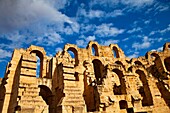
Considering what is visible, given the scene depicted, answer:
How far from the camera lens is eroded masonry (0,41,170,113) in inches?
391

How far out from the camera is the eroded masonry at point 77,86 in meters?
9.94

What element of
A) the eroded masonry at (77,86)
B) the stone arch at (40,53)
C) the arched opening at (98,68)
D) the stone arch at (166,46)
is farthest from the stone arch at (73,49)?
the stone arch at (166,46)

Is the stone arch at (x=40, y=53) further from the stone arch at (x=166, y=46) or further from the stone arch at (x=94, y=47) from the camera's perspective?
the stone arch at (x=166, y=46)

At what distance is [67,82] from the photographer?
11562mm

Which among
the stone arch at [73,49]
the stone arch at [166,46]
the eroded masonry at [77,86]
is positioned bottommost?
the eroded masonry at [77,86]

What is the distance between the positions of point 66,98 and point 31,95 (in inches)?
81.1

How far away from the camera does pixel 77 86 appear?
13.3 meters

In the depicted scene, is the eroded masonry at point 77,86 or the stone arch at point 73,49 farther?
the stone arch at point 73,49

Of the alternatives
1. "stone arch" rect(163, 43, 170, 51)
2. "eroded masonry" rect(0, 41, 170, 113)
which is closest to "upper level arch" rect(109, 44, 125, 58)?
"eroded masonry" rect(0, 41, 170, 113)

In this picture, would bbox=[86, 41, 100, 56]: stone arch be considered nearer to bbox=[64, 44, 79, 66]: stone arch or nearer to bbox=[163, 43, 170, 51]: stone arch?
bbox=[64, 44, 79, 66]: stone arch

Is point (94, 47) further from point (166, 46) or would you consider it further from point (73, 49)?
point (166, 46)

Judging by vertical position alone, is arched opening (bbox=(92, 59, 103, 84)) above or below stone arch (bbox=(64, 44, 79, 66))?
below

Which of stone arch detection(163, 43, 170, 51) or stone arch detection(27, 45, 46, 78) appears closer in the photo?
stone arch detection(27, 45, 46, 78)

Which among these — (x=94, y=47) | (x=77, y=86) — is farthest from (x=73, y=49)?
(x=77, y=86)
